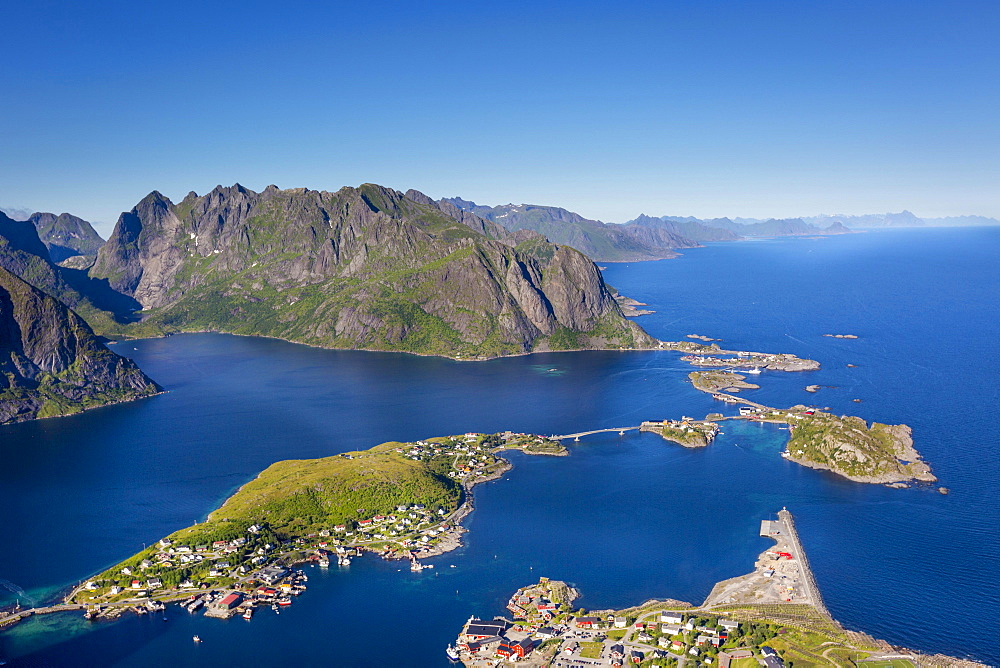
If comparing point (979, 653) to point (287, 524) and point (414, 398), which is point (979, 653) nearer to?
point (287, 524)

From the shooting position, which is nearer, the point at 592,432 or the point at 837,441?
the point at 837,441

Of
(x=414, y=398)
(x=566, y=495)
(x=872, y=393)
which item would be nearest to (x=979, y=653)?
(x=566, y=495)

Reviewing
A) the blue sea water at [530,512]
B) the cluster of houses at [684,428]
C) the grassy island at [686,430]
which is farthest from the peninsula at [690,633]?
the cluster of houses at [684,428]

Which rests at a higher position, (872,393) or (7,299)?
(7,299)

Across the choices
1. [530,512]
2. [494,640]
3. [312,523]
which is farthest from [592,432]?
[494,640]

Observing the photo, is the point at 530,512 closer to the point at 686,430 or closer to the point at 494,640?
the point at 494,640
